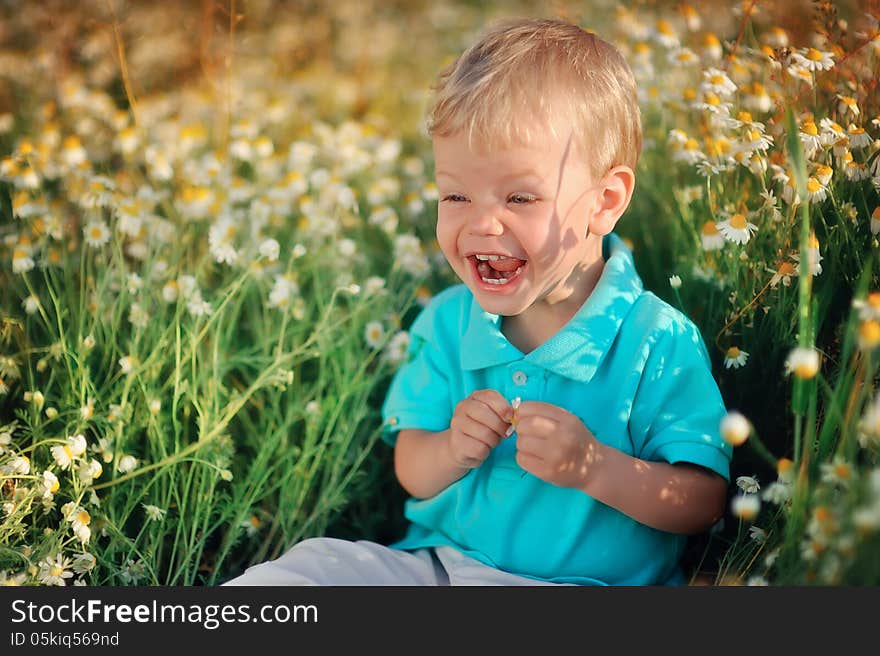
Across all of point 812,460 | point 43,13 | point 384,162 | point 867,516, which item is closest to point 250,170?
point 384,162

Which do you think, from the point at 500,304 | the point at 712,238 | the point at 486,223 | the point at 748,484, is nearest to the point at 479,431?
the point at 500,304

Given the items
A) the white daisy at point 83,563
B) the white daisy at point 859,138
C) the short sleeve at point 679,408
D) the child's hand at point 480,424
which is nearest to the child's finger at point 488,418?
the child's hand at point 480,424

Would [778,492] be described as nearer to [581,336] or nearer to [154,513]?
[581,336]

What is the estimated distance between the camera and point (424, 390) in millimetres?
1890

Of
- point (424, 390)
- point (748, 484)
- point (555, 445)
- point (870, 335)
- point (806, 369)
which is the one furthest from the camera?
point (424, 390)

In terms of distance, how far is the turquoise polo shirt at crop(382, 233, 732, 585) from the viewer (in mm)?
1630

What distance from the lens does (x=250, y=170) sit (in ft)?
10.3

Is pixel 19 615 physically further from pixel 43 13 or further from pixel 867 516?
pixel 43 13

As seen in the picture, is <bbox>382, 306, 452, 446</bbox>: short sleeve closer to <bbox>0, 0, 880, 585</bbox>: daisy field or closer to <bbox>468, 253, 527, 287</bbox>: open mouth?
<bbox>0, 0, 880, 585</bbox>: daisy field

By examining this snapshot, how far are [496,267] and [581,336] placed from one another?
0.20 meters

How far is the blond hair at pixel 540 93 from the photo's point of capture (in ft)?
5.08

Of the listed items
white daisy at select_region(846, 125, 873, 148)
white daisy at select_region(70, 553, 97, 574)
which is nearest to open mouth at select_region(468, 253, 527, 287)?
white daisy at select_region(846, 125, 873, 148)

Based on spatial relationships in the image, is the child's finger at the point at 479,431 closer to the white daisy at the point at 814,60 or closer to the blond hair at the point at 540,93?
the blond hair at the point at 540,93

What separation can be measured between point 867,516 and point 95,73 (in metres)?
2.96
